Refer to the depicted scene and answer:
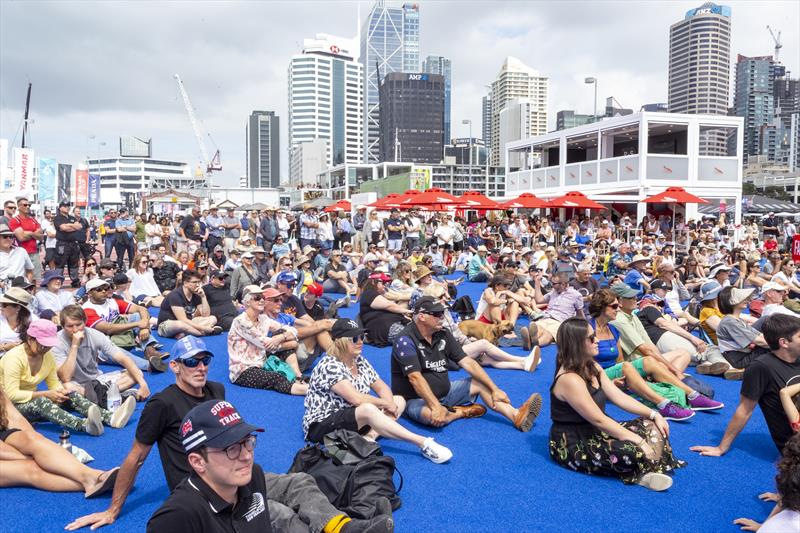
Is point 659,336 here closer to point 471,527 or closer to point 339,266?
point 471,527

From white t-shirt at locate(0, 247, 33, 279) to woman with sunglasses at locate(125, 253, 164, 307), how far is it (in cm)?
222

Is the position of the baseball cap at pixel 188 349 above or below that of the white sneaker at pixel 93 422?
above

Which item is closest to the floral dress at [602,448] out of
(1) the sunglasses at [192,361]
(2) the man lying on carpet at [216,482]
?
(1) the sunglasses at [192,361]

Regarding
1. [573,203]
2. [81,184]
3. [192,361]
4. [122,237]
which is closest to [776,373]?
[192,361]

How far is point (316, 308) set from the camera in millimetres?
9422

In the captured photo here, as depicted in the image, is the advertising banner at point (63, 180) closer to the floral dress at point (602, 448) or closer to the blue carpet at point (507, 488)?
the blue carpet at point (507, 488)

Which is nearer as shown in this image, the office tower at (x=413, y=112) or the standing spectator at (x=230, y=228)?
the standing spectator at (x=230, y=228)

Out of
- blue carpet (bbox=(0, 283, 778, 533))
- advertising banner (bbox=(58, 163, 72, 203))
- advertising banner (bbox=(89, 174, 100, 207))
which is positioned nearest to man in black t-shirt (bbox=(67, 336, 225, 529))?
blue carpet (bbox=(0, 283, 778, 533))

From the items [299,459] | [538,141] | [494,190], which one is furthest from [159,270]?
[494,190]

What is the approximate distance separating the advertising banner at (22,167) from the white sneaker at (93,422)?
2344 centimetres

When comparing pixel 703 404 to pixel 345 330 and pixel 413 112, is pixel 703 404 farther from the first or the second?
pixel 413 112

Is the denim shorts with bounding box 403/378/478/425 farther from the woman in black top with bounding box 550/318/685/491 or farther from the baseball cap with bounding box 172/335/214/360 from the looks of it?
the baseball cap with bounding box 172/335/214/360

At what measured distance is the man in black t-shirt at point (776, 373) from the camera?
4625mm

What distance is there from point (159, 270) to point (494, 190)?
421 ft
